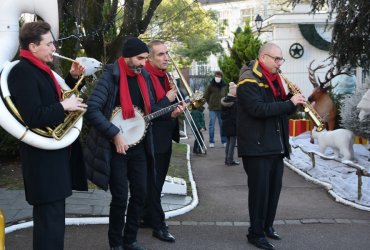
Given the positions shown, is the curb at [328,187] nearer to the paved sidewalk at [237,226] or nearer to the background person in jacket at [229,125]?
the paved sidewalk at [237,226]

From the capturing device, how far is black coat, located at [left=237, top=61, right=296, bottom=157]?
489 centimetres

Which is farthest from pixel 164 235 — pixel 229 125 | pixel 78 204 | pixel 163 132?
pixel 229 125

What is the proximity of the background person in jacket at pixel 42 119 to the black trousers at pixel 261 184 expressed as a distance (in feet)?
6.31

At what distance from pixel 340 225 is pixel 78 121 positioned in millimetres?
3466

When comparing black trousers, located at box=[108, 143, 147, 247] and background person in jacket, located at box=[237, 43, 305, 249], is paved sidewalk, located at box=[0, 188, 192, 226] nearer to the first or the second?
black trousers, located at box=[108, 143, 147, 247]

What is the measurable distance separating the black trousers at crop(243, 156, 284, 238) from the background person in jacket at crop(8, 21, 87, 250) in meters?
1.92


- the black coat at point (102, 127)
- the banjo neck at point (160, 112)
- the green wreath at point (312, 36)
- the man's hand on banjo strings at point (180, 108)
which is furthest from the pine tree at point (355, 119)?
the green wreath at point (312, 36)

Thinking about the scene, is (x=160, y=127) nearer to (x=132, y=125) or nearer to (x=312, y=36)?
(x=132, y=125)

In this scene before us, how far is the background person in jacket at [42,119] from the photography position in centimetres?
354

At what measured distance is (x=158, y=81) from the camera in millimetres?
5160

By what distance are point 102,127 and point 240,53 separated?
15.0m

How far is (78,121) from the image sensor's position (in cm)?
386

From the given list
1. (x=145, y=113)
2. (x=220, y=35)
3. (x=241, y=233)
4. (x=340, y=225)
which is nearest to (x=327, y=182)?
(x=340, y=225)

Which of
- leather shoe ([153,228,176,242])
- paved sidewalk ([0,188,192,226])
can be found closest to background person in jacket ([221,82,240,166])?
paved sidewalk ([0,188,192,226])
